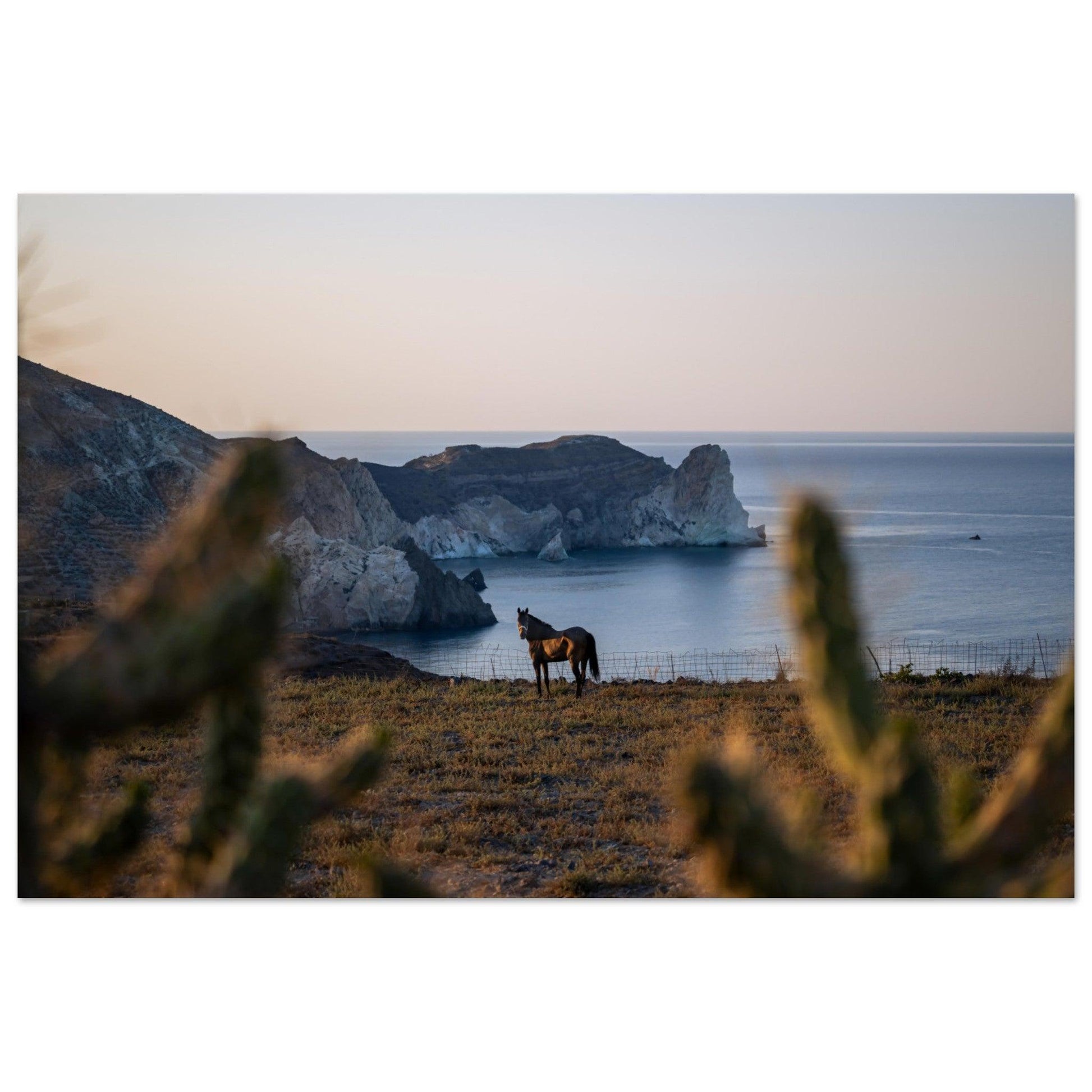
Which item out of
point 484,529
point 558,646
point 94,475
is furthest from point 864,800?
point 484,529

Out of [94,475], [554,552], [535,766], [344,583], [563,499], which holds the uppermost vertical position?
[563,499]

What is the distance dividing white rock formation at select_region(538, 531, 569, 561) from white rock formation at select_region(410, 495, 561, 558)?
8.4 inches

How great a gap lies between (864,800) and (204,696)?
0.86 metres

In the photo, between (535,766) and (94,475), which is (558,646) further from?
(94,475)

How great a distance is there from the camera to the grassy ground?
181 inches

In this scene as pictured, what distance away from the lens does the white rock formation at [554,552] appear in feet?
64.2

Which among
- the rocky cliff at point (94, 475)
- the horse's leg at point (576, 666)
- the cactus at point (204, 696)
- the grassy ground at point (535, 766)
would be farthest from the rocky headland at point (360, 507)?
the horse's leg at point (576, 666)

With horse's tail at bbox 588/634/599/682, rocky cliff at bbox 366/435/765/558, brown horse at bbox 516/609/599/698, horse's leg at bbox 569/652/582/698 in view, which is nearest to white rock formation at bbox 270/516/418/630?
rocky cliff at bbox 366/435/765/558

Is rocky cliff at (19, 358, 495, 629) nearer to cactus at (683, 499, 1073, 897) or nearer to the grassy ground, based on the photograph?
the grassy ground

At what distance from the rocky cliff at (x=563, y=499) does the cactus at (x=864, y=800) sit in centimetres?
634

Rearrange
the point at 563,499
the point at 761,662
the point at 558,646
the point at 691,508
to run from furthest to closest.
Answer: the point at 691,508 → the point at 563,499 → the point at 761,662 → the point at 558,646

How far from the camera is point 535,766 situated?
244 inches
